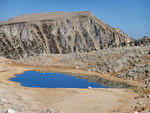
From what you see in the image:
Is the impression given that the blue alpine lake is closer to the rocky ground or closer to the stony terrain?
the stony terrain

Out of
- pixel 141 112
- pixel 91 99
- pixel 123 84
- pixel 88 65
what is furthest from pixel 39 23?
pixel 141 112

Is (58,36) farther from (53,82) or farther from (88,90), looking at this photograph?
(88,90)

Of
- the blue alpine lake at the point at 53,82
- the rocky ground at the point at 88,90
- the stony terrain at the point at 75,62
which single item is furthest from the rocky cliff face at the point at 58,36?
the blue alpine lake at the point at 53,82

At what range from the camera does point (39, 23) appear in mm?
110938

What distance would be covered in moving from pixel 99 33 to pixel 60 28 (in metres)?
20.7

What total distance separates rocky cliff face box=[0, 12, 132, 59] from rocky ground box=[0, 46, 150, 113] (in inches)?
1259

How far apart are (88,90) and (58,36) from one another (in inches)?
3131

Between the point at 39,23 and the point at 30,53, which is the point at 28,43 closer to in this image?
the point at 30,53

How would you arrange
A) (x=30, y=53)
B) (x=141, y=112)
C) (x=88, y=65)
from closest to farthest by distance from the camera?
(x=141, y=112), (x=88, y=65), (x=30, y=53)

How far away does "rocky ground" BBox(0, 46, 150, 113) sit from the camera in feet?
72.1

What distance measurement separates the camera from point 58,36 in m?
110

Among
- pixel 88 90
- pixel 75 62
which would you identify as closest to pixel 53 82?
pixel 88 90

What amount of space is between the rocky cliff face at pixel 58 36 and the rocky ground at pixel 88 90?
1259 inches

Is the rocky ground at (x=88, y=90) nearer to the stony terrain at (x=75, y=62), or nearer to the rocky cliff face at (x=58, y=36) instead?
the stony terrain at (x=75, y=62)
